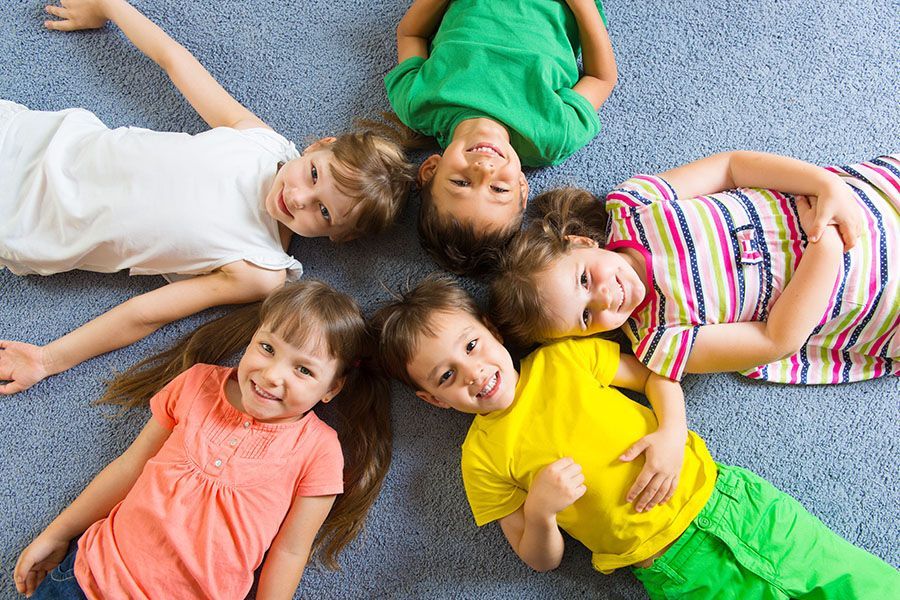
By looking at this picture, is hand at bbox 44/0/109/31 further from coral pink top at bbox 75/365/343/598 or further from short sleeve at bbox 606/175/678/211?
short sleeve at bbox 606/175/678/211

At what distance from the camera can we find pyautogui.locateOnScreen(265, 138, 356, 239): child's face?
3.83 feet

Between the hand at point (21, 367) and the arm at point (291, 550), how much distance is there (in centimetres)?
55

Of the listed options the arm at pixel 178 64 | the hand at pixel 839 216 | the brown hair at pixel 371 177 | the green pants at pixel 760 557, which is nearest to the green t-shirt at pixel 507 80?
the brown hair at pixel 371 177

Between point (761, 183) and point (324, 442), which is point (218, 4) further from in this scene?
point (761, 183)

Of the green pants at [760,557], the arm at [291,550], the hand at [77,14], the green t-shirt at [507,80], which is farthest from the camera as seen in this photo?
the hand at [77,14]

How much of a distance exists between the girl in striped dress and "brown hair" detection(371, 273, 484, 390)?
0.08 m

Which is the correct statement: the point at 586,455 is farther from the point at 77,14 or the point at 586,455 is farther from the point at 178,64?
the point at 77,14

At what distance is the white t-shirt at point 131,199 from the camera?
1.18 m

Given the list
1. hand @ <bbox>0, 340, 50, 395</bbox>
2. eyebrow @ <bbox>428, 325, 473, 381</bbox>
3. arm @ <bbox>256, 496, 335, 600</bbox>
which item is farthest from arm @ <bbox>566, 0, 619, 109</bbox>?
hand @ <bbox>0, 340, 50, 395</bbox>

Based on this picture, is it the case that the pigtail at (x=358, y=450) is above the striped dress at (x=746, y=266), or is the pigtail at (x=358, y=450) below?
below

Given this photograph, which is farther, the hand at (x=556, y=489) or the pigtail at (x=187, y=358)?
the pigtail at (x=187, y=358)

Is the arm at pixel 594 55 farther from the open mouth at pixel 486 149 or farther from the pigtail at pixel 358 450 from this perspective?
the pigtail at pixel 358 450

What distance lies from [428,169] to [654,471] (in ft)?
2.19

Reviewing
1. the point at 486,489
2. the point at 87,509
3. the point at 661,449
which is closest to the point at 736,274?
the point at 661,449
